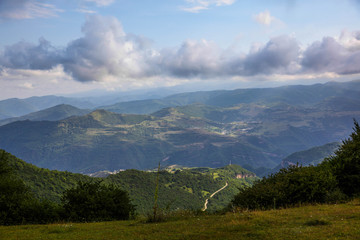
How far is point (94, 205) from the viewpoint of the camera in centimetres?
3189

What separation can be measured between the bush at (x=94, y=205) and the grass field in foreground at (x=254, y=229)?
24.7 ft

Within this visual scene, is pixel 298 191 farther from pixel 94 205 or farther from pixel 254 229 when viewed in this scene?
pixel 94 205

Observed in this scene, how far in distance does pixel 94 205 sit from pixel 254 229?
69.8ft

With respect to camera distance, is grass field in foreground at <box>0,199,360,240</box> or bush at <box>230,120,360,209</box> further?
bush at <box>230,120,360,209</box>

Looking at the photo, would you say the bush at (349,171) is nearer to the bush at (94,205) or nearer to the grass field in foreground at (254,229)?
the grass field in foreground at (254,229)

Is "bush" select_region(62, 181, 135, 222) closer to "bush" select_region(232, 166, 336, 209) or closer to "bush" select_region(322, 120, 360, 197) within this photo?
"bush" select_region(232, 166, 336, 209)

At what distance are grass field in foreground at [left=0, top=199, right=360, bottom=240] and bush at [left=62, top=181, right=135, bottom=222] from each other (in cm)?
753

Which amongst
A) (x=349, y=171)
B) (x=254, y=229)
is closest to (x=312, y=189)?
(x=349, y=171)

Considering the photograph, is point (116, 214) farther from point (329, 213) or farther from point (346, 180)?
point (346, 180)

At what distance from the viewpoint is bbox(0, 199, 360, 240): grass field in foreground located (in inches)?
653

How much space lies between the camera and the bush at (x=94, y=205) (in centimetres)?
3141

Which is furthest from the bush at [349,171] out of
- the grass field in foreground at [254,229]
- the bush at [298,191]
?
the grass field in foreground at [254,229]

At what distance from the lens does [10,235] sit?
825 inches

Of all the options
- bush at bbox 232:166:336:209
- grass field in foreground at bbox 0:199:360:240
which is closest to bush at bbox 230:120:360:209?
bush at bbox 232:166:336:209
